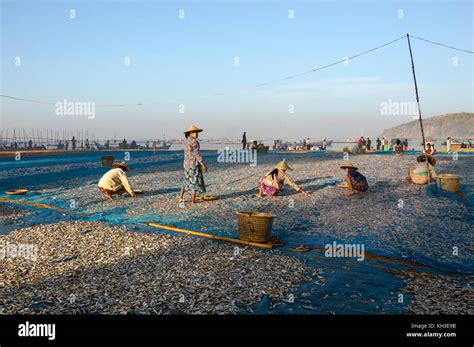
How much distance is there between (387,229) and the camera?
1019 cm

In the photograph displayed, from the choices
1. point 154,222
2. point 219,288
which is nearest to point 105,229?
point 154,222

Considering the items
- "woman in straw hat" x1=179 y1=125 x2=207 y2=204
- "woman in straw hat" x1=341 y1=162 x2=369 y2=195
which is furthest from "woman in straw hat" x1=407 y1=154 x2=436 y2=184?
"woman in straw hat" x1=179 y1=125 x2=207 y2=204

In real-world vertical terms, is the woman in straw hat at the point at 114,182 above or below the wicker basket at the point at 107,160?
below

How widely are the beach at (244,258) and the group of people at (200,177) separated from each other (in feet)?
1.38

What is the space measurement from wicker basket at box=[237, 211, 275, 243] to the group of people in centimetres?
418

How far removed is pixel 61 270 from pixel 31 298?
1.41 m

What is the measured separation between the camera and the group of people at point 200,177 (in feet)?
42.4

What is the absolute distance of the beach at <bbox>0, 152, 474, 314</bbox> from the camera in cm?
581

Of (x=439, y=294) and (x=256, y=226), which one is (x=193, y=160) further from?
(x=439, y=294)

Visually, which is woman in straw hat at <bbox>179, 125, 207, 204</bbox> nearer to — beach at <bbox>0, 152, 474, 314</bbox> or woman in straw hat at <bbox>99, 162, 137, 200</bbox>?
beach at <bbox>0, 152, 474, 314</bbox>

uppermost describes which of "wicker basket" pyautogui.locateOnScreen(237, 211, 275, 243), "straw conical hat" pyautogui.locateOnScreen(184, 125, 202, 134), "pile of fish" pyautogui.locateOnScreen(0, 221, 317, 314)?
"straw conical hat" pyautogui.locateOnScreen(184, 125, 202, 134)

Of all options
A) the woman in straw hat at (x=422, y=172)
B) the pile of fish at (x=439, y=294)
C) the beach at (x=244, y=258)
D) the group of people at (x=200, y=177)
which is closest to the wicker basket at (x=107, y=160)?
the beach at (x=244, y=258)

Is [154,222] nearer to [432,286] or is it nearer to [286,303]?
[286,303]

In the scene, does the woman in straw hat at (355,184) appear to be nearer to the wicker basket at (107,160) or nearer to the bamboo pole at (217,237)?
the bamboo pole at (217,237)
